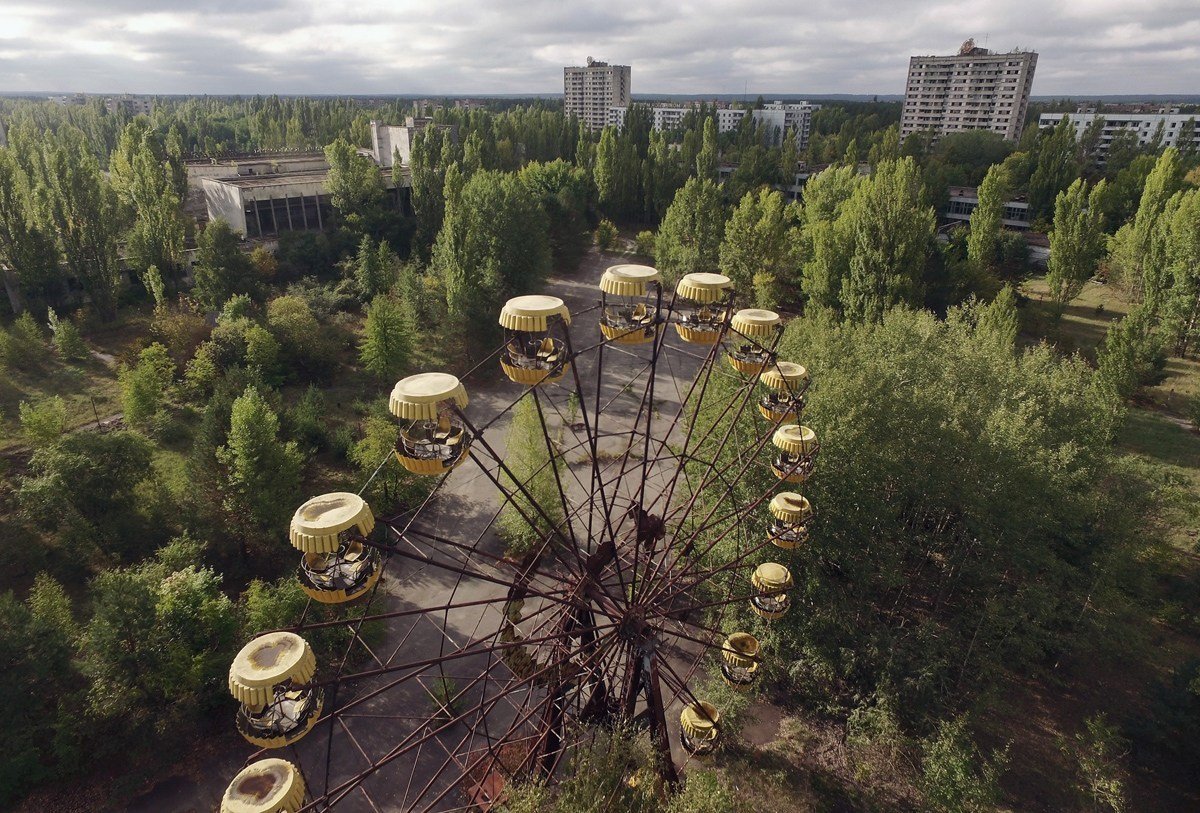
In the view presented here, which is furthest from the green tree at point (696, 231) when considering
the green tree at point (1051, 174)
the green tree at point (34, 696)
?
the green tree at point (34, 696)

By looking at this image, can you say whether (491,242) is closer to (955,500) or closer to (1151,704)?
(955,500)

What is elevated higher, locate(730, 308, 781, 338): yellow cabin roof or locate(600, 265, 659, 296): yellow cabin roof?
locate(600, 265, 659, 296): yellow cabin roof

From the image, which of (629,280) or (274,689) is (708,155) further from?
(274,689)

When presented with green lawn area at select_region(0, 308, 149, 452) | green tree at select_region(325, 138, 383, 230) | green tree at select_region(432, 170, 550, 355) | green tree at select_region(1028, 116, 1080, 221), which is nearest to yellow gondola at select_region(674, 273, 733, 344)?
green tree at select_region(432, 170, 550, 355)

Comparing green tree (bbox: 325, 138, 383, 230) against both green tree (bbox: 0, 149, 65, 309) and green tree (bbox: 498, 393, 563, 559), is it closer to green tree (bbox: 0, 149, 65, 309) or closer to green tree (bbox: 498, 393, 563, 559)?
green tree (bbox: 0, 149, 65, 309)

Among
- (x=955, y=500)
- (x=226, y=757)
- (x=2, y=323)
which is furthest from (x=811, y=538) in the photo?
(x=2, y=323)

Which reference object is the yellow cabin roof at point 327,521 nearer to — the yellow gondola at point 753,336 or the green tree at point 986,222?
the yellow gondola at point 753,336

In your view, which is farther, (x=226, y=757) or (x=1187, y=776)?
(x=226, y=757)
